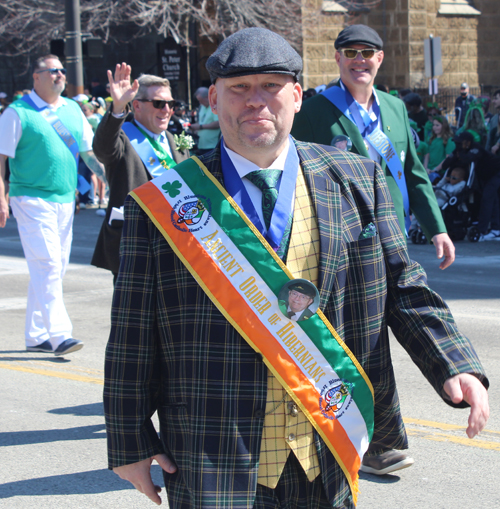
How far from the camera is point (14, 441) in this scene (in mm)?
4836

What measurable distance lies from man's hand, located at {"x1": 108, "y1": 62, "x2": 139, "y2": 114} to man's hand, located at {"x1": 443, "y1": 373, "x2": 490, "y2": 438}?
10.4 ft

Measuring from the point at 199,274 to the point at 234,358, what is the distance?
248mm

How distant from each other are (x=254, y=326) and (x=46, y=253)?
14.1ft

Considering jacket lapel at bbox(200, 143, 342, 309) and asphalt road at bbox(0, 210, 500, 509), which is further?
asphalt road at bbox(0, 210, 500, 509)

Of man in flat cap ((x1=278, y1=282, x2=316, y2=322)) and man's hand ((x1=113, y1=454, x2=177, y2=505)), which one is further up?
man in flat cap ((x1=278, y1=282, x2=316, y2=322))

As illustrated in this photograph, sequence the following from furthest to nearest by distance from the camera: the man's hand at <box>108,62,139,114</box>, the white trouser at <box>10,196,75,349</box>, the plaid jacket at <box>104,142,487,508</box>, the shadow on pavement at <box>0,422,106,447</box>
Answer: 1. the white trouser at <box>10,196,75,349</box>
2. the man's hand at <box>108,62,139,114</box>
3. the shadow on pavement at <box>0,422,106,447</box>
4. the plaid jacket at <box>104,142,487,508</box>

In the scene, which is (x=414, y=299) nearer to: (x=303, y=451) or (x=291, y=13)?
(x=303, y=451)

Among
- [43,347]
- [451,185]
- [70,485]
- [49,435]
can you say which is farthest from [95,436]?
[451,185]

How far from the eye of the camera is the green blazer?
14.3 feet

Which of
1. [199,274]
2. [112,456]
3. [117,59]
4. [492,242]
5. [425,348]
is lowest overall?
[492,242]

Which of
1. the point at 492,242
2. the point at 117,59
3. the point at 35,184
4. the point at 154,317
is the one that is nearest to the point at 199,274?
the point at 154,317

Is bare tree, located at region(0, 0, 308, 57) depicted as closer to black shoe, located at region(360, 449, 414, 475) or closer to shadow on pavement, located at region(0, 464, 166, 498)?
shadow on pavement, located at region(0, 464, 166, 498)

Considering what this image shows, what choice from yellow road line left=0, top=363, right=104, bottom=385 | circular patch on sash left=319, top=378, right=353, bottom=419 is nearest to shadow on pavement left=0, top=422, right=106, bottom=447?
yellow road line left=0, top=363, right=104, bottom=385

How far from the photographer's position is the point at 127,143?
5.19 m
